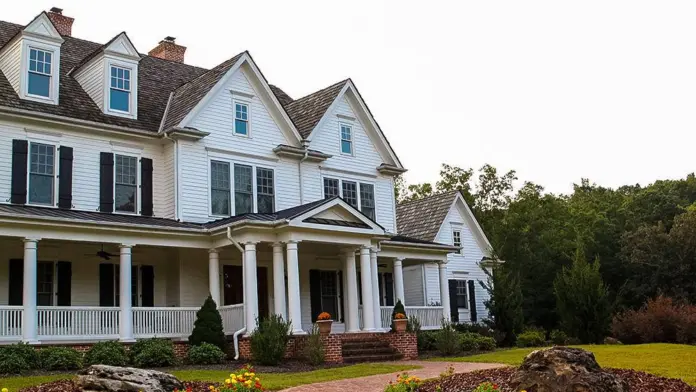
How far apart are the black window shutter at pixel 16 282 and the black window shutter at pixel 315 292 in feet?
31.4

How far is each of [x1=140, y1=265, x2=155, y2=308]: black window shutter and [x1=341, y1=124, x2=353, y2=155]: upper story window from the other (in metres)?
8.56

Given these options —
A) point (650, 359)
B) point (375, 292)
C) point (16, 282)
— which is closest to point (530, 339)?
point (375, 292)

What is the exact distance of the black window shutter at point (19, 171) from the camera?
19.6 metres

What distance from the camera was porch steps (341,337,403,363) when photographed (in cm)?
2073

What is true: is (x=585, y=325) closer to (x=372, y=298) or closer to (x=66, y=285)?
(x=372, y=298)

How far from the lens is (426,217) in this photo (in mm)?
36094

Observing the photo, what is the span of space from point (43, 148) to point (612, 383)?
16238 mm

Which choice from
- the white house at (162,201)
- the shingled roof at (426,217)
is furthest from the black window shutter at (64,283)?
the shingled roof at (426,217)

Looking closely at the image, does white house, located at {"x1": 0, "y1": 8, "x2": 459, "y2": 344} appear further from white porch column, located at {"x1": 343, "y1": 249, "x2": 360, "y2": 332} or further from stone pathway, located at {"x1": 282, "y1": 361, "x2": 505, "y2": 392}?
stone pathway, located at {"x1": 282, "y1": 361, "x2": 505, "y2": 392}

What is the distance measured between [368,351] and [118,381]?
11302 mm

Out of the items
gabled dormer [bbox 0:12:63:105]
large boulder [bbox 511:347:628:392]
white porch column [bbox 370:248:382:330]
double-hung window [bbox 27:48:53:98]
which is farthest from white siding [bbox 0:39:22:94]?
large boulder [bbox 511:347:628:392]

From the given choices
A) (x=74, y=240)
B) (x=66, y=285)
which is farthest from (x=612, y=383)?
(x=66, y=285)

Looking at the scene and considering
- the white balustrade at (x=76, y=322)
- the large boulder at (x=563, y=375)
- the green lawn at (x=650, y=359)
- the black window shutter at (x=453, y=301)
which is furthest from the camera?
the black window shutter at (x=453, y=301)

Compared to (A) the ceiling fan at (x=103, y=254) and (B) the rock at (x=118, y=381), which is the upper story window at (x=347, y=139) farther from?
(B) the rock at (x=118, y=381)
